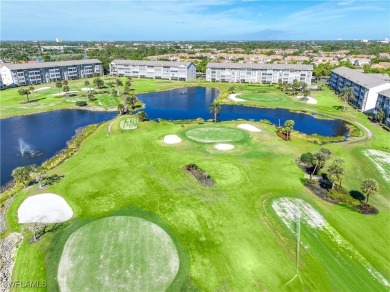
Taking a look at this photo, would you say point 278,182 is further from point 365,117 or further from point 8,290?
point 365,117

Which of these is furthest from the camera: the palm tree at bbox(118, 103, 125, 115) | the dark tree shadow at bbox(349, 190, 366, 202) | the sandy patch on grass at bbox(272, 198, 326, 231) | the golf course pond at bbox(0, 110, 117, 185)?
the palm tree at bbox(118, 103, 125, 115)

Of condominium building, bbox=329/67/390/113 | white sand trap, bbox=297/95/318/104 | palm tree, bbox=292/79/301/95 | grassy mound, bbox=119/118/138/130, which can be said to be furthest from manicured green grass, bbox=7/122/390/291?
palm tree, bbox=292/79/301/95

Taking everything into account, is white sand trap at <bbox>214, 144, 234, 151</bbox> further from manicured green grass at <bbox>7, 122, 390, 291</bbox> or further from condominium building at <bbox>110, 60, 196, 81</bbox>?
condominium building at <bbox>110, 60, 196, 81</bbox>

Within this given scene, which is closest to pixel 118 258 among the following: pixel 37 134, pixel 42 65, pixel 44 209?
pixel 44 209

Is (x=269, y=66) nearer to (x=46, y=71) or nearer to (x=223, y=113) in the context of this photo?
(x=223, y=113)

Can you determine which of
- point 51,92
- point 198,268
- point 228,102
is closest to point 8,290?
point 198,268

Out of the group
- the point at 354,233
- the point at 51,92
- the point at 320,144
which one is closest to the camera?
the point at 354,233
